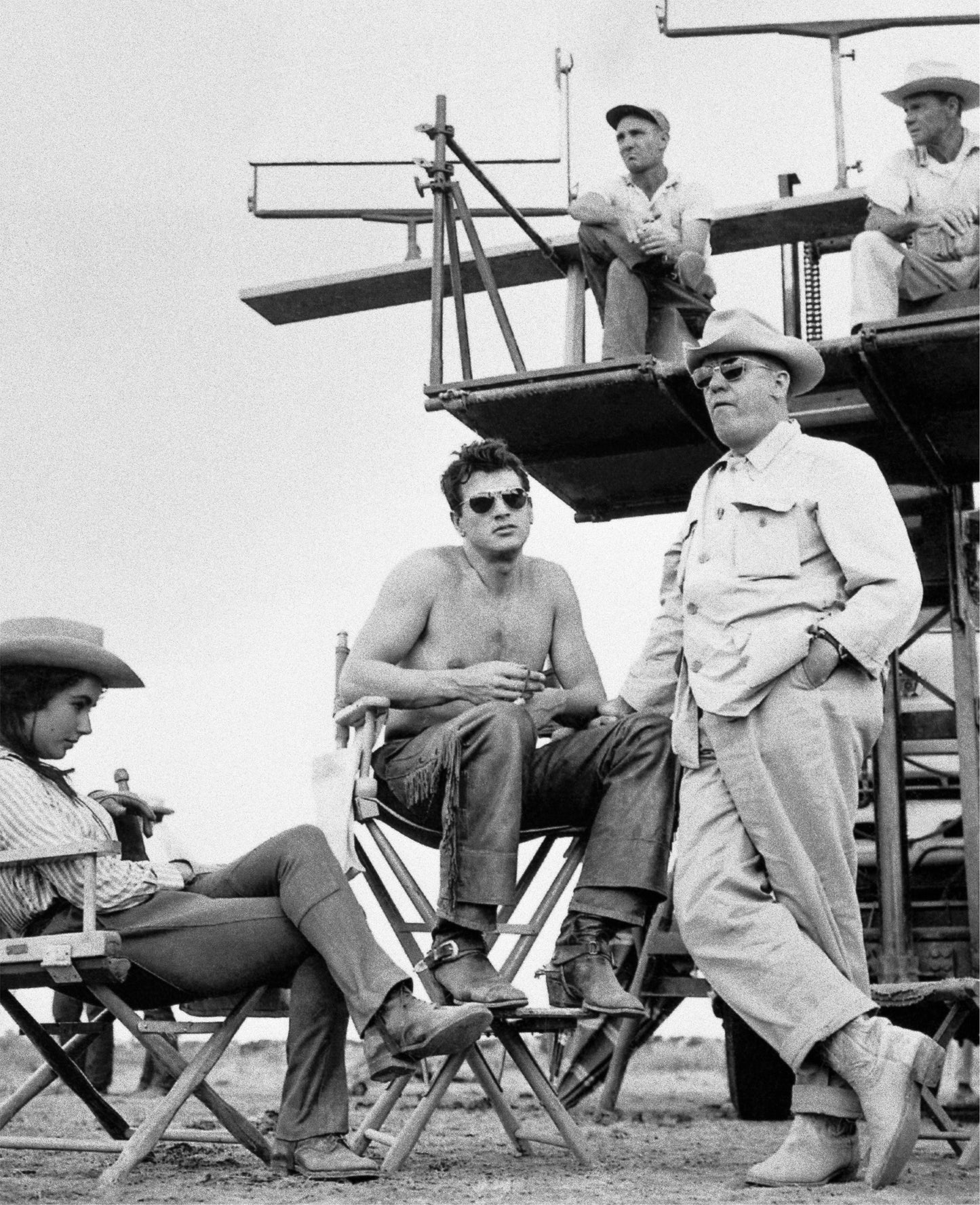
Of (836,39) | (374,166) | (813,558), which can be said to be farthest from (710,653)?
(374,166)

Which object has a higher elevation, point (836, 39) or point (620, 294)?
point (836, 39)

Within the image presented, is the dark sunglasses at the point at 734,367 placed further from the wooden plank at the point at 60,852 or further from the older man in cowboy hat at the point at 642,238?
the older man in cowboy hat at the point at 642,238

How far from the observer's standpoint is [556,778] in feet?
18.6

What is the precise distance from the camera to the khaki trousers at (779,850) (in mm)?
5020

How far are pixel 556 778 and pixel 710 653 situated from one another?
69cm

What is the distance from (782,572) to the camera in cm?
527

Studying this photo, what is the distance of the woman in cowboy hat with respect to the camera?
4859 millimetres

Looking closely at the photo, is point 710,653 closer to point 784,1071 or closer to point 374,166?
point 784,1071

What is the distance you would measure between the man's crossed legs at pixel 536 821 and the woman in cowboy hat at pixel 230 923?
1.43 ft

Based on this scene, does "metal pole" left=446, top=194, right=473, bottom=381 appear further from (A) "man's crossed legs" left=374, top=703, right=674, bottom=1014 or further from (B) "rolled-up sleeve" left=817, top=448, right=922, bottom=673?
(B) "rolled-up sleeve" left=817, top=448, right=922, bottom=673

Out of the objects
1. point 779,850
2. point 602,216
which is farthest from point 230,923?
point 602,216

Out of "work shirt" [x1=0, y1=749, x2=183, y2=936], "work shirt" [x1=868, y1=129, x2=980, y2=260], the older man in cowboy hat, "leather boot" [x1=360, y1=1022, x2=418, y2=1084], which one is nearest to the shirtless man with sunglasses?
"leather boot" [x1=360, y1=1022, x2=418, y2=1084]

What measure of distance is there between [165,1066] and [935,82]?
546 cm

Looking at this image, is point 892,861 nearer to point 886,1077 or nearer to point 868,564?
point 868,564
